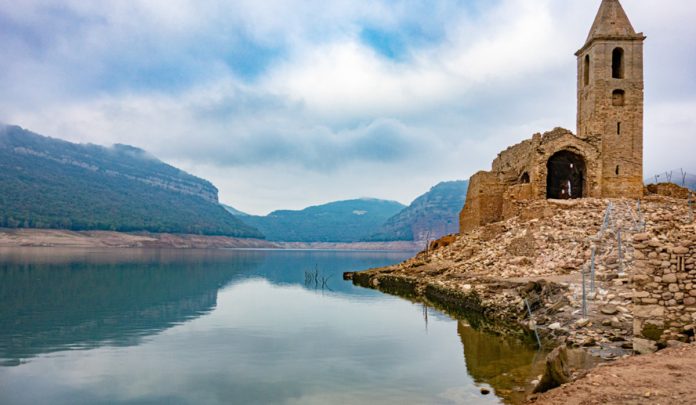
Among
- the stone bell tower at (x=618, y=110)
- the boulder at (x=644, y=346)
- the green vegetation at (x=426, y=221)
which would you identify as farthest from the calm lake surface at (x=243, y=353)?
the green vegetation at (x=426, y=221)

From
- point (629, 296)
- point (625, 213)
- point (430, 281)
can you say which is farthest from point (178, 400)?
point (625, 213)

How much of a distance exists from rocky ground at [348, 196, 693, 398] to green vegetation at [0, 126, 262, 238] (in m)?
91.5

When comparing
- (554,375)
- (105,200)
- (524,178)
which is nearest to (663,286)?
(554,375)

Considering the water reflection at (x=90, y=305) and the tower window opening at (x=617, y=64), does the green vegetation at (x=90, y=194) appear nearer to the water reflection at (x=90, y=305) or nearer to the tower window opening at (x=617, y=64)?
the water reflection at (x=90, y=305)

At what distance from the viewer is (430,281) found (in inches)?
1042

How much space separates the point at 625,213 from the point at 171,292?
72.4 feet

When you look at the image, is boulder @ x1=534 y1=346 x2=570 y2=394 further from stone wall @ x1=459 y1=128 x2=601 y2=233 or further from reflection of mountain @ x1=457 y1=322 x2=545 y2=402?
stone wall @ x1=459 y1=128 x2=601 y2=233

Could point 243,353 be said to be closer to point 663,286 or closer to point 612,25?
point 663,286

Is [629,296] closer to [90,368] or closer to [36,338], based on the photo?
[90,368]

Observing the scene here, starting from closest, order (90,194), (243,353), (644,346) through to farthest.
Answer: (644,346) < (243,353) < (90,194)

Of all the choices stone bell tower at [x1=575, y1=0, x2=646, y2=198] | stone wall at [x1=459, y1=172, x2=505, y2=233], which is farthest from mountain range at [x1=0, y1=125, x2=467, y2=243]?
stone bell tower at [x1=575, y1=0, x2=646, y2=198]

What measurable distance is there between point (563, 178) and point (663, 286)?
25.5 metres

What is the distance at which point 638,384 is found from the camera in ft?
24.1

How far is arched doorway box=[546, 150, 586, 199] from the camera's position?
33750 millimetres
